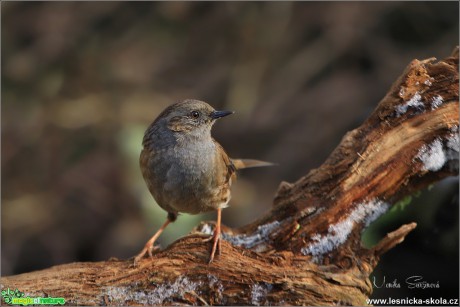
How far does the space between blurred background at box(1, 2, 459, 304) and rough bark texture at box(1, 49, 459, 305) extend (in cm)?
323

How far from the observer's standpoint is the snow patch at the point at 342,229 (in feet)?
13.8

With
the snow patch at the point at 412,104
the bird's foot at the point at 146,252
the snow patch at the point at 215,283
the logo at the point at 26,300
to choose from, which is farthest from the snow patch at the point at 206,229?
the snow patch at the point at 412,104

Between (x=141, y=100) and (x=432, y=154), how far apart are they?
4.88 meters

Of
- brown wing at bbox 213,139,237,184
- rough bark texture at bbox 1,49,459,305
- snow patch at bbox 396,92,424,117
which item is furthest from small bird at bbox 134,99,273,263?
snow patch at bbox 396,92,424,117

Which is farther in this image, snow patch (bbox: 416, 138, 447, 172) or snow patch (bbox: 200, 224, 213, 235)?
snow patch (bbox: 200, 224, 213, 235)

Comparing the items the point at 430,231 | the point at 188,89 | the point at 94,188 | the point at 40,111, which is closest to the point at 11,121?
the point at 40,111

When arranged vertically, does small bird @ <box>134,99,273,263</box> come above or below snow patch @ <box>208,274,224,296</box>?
above

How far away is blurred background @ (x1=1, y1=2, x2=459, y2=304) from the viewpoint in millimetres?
7848

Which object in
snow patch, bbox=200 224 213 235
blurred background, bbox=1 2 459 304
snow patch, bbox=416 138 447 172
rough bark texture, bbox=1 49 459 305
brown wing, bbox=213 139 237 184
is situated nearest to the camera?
rough bark texture, bbox=1 49 459 305

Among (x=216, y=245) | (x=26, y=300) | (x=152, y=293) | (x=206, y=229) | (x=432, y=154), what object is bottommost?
(x=26, y=300)

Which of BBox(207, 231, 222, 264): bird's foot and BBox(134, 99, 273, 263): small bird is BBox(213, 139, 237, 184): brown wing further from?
BBox(207, 231, 222, 264): bird's foot

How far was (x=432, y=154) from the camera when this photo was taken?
165 inches

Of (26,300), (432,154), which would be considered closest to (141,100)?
(26,300)

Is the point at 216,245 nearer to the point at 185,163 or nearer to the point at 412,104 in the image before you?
the point at 185,163
